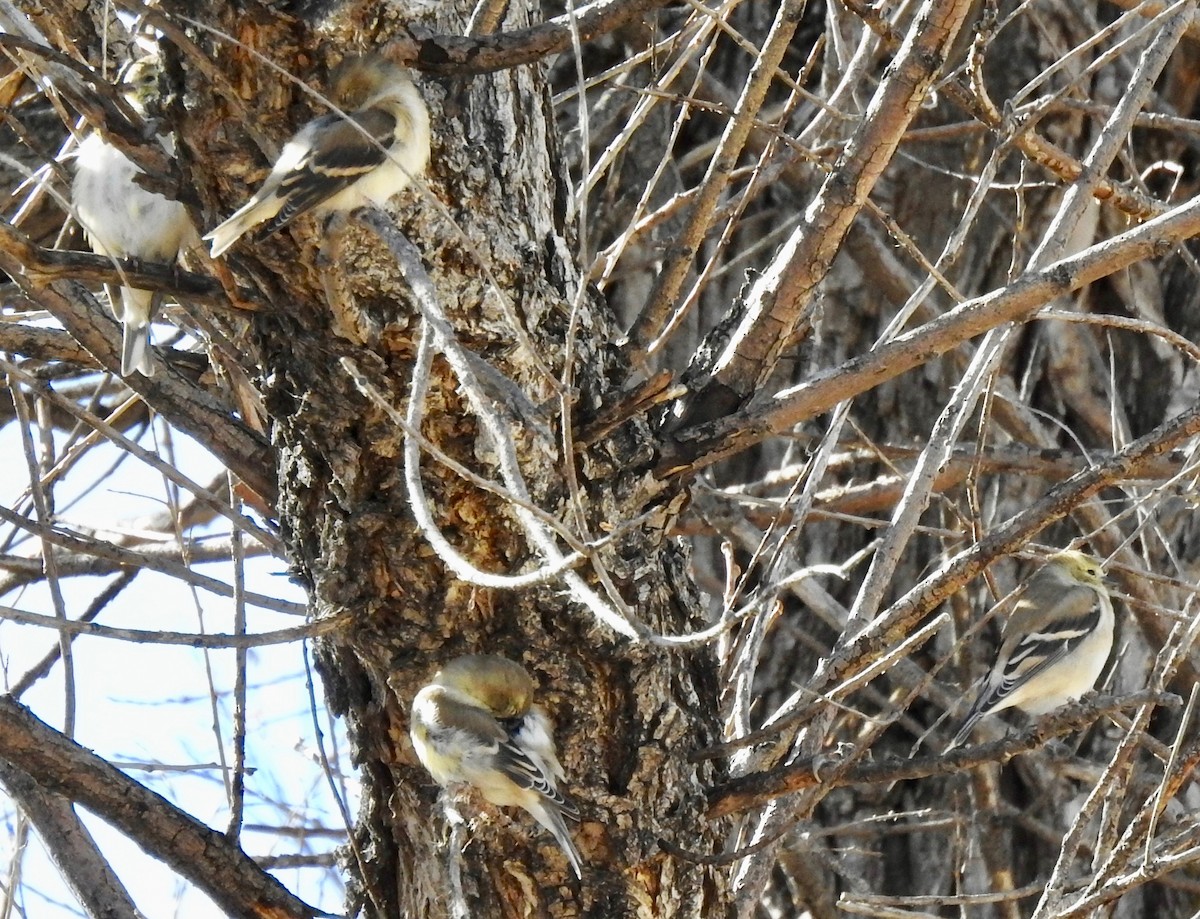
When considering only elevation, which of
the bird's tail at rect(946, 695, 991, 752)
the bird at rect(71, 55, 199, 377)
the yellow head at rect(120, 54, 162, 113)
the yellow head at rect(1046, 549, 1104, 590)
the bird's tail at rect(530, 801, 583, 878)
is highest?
the yellow head at rect(120, 54, 162, 113)

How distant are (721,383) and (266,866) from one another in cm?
146

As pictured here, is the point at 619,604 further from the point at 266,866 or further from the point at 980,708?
the point at 980,708

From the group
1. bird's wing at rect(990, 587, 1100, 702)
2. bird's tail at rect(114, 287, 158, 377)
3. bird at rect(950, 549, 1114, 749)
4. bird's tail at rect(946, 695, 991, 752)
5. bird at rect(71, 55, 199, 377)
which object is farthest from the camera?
bird at rect(950, 549, 1114, 749)

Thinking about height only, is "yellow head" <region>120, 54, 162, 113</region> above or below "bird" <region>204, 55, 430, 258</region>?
above

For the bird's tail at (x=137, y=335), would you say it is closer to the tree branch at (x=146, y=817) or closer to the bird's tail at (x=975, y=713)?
the tree branch at (x=146, y=817)

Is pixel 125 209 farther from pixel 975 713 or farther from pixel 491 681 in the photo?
pixel 975 713

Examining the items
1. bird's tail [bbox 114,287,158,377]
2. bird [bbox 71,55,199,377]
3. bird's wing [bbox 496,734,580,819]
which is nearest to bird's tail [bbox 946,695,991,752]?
bird's wing [bbox 496,734,580,819]

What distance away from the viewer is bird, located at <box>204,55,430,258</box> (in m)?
2.49

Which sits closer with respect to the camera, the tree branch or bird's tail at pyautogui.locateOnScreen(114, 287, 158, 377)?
the tree branch

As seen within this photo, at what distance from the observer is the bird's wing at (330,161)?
8.28 ft

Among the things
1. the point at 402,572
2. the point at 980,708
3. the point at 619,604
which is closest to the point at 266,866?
the point at 402,572

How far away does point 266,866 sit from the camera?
3.22 meters

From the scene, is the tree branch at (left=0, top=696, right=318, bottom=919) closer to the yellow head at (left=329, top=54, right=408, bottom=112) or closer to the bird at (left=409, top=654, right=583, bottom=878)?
the bird at (left=409, top=654, right=583, bottom=878)

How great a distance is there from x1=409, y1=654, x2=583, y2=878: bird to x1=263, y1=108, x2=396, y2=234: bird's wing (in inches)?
34.2
